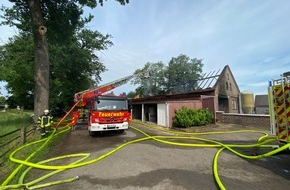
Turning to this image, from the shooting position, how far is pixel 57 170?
6.37 m

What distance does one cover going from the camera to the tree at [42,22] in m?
13.5

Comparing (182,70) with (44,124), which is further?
(182,70)

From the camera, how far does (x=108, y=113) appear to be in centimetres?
1236

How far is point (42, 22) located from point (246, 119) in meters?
18.2

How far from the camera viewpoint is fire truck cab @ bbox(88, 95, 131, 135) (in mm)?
12141

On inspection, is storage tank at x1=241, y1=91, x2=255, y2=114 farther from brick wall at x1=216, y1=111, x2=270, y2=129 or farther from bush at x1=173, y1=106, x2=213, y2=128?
bush at x1=173, y1=106, x2=213, y2=128

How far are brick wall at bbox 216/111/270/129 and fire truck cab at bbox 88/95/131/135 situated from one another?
11474mm

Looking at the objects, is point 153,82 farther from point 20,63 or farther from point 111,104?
point 111,104

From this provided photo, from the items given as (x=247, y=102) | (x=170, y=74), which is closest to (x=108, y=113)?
(x=247, y=102)

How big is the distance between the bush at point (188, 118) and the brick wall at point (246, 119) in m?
2.57

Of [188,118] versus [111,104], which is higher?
[111,104]

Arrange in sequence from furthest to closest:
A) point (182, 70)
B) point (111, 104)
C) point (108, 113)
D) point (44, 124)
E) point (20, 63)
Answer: point (182, 70) < point (20, 63) < point (111, 104) < point (108, 113) < point (44, 124)

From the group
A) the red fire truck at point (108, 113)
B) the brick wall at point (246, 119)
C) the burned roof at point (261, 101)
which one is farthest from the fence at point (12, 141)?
the burned roof at point (261, 101)

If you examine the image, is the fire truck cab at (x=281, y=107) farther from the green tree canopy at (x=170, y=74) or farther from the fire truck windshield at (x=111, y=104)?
the green tree canopy at (x=170, y=74)
